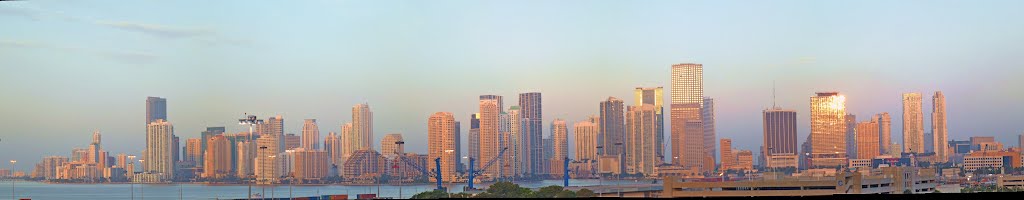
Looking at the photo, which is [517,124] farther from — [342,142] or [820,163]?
[820,163]

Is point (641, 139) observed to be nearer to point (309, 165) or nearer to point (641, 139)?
point (641, 139)

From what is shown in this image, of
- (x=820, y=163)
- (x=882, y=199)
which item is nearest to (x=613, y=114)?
(x=820, y=163)

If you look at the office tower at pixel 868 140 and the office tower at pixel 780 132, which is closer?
the office tower at pixel 868 140

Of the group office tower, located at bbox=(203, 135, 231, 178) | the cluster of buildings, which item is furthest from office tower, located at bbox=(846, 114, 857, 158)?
office tower, located at bbox=(203, 135, 231, 178)

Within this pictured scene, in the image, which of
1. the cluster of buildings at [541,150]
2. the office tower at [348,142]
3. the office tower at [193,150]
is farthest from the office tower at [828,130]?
the office tower at [193,150]

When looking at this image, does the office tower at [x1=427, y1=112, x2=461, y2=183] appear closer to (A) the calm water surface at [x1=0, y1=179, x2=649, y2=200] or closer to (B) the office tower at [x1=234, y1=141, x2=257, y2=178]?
(A) the calm water surface at [x1=0, y1=179, x2=649, y2=200]

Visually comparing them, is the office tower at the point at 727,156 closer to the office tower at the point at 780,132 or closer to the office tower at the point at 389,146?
the office tower at the point at 780,132
